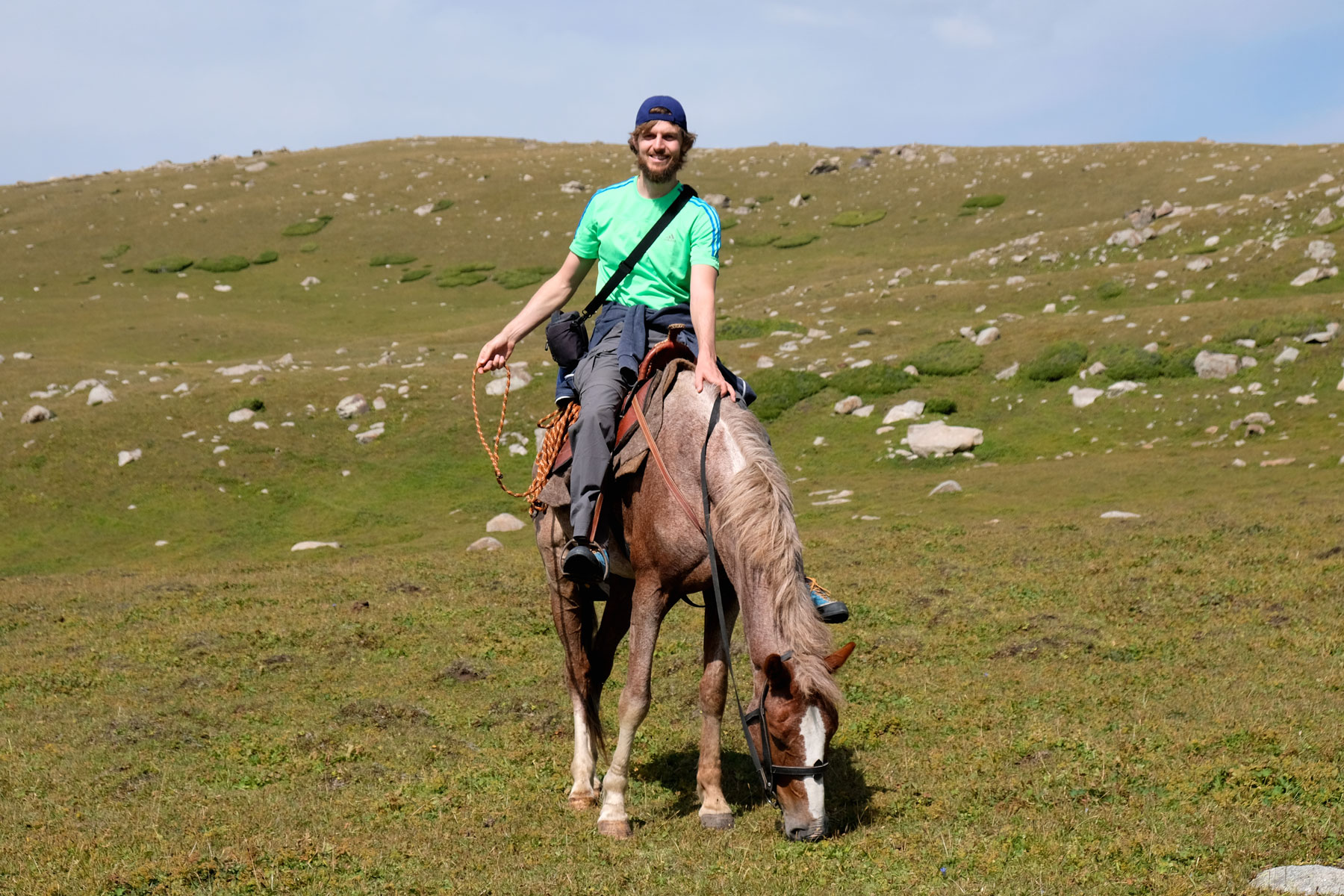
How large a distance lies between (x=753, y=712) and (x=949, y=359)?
777 inches

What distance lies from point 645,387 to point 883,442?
15.5 meters

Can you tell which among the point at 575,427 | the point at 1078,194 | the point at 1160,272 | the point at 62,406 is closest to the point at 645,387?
the point at 575,427

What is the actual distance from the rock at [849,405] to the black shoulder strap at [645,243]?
1602 cm

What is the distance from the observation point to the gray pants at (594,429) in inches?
266

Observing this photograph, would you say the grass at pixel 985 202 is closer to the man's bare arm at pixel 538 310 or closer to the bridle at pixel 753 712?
the man's bare arm at pixel 538 310

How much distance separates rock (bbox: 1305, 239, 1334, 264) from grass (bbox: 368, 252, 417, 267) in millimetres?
35128

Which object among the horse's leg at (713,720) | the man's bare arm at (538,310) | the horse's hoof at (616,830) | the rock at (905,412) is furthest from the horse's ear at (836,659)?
the rock at (905,412)

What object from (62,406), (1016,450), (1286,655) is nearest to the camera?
(1286,655)

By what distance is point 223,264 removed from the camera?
157 ft

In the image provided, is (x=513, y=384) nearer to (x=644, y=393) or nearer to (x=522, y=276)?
(x=644, y=393)

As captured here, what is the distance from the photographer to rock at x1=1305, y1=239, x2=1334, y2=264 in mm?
26922

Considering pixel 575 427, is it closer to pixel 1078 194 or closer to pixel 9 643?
pixel 9 643

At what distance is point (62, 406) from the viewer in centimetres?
2542

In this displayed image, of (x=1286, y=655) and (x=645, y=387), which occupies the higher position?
(x=645, y=387)
